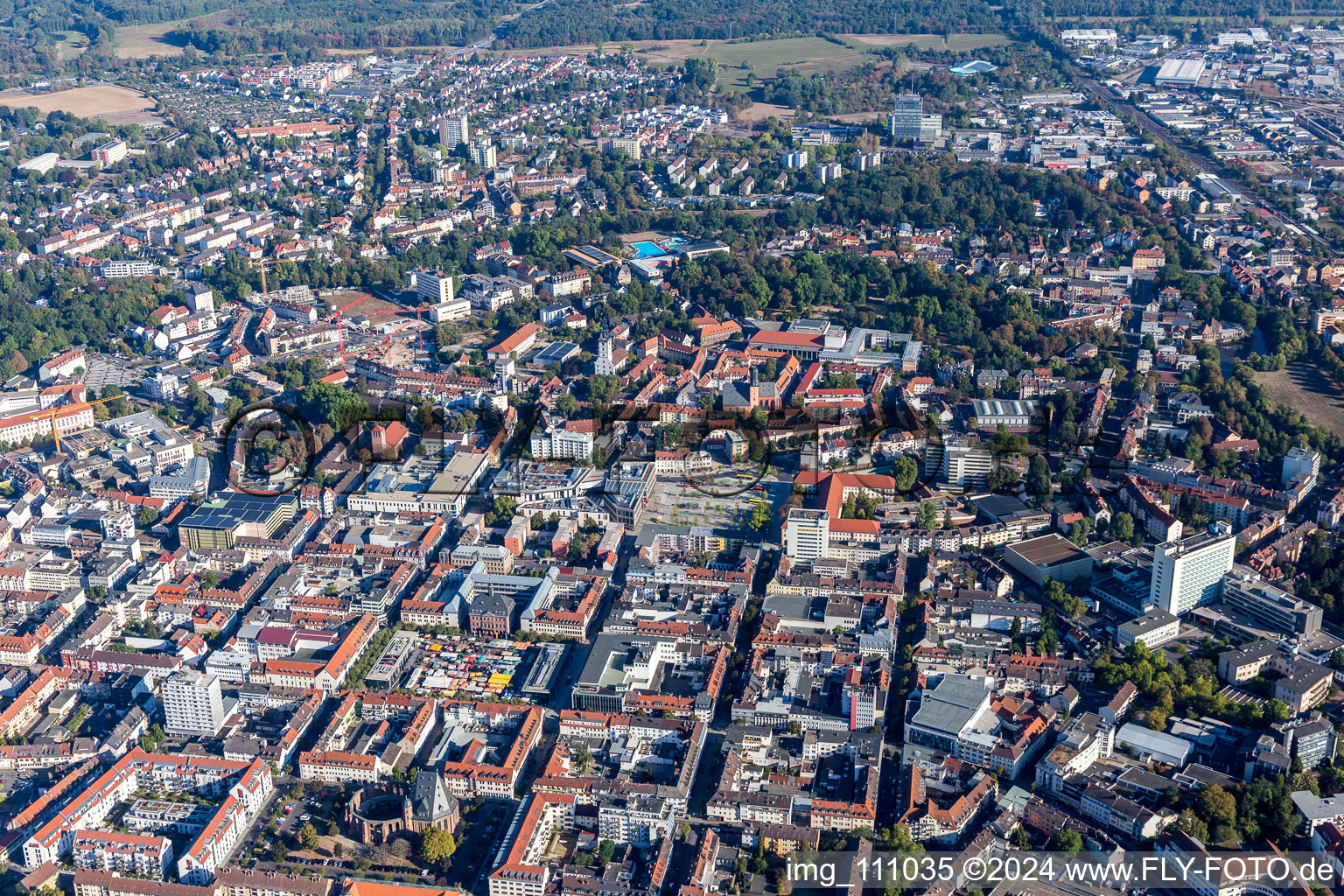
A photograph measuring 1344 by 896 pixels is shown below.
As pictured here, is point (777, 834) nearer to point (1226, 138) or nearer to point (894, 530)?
point (894, 530)

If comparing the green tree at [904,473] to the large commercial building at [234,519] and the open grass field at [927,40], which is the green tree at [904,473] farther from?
the open grass field at [927,40]

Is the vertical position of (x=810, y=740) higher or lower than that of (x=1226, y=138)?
lower

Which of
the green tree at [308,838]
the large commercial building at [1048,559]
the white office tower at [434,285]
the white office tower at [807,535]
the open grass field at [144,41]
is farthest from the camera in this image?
the open grass field at [144,41]

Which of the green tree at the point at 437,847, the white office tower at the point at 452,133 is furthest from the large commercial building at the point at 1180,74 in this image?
the green tree at the point at 437,847

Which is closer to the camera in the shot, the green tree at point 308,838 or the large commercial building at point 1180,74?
the green tree at point 308,838

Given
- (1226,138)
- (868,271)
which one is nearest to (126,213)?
(868,271)

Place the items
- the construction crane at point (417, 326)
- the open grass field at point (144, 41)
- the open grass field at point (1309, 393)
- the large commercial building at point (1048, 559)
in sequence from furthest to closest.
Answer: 1. the open grass field at point (144, 41)
2. the construction crane at point (417, 326)
3. the open grass field at point (1309, 393)
4. the large commercial building at point (1048, 559)

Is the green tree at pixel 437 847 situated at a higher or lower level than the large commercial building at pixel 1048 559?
lower
